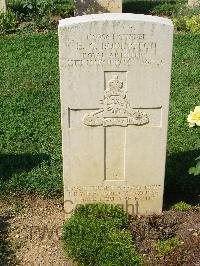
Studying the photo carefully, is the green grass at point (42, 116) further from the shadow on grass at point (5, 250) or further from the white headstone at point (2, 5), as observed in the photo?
the white headstone at point (2, 5)

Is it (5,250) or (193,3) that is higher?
(193,3)

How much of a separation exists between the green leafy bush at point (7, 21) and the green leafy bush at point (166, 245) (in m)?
8.40

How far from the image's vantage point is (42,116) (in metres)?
7.62

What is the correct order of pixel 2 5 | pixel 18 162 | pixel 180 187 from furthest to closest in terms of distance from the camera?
1. pixel 2 5
2. pixel 18 162
3. pixel 180 187

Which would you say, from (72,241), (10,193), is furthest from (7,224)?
(72,241)

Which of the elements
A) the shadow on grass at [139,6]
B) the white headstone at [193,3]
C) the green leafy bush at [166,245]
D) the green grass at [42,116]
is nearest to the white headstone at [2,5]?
the green grass at [42,116]

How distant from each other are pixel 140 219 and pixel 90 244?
89 centimetres

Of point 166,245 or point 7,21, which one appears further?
point 7,21

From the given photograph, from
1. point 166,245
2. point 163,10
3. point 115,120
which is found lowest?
point 166,245

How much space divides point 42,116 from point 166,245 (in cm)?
355

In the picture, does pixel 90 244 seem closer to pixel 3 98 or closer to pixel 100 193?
pixel 100 193

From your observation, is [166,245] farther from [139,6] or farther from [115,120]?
[139,6]

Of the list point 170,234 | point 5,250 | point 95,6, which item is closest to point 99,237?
point 170,234

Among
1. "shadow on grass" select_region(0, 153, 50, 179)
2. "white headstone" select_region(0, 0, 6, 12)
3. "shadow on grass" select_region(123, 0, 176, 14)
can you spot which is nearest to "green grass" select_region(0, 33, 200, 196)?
"shadow on grass" select_region(0, 153, 50, 179)
